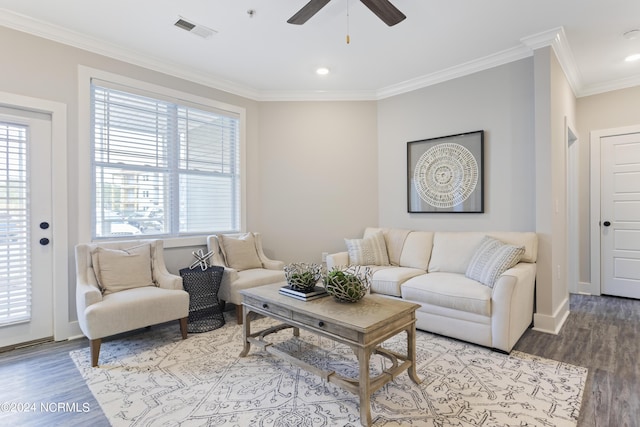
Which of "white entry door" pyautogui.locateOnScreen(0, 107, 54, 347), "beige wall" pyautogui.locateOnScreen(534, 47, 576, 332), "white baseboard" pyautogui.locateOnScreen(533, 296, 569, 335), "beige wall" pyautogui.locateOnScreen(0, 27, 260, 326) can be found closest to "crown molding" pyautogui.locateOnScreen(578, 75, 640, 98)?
"beige wall" pyautogui.locateOnScreen(534, 47, 576, 332)

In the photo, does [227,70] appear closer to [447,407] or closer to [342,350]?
[342,350]

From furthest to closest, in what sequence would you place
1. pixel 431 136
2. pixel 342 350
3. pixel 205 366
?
pixel 431 136 → pixel 342 350 → pixel 205 366

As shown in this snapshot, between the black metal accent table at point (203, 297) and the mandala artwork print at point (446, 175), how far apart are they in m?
2.62

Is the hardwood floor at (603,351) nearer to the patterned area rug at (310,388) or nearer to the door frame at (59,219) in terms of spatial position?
the patterned area rug at (310,388)

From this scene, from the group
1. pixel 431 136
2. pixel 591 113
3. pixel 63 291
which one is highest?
pixel 591 113

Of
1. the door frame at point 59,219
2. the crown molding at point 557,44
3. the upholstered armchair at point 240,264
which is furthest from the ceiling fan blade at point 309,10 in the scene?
the upholstered armchair at point 240,264

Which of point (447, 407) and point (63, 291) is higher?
point (63, 291)

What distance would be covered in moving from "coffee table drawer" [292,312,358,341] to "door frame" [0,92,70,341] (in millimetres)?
2260

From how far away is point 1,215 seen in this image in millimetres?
2713

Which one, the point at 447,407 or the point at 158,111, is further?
the point at 158,111

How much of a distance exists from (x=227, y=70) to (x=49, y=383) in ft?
10.9

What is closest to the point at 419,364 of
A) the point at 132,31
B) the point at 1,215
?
the point at 1,215

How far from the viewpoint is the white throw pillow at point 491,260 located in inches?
112

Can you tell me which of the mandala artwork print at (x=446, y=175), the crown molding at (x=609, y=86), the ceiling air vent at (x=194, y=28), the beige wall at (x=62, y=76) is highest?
the ceiling air vent at (x=194, y=28)
